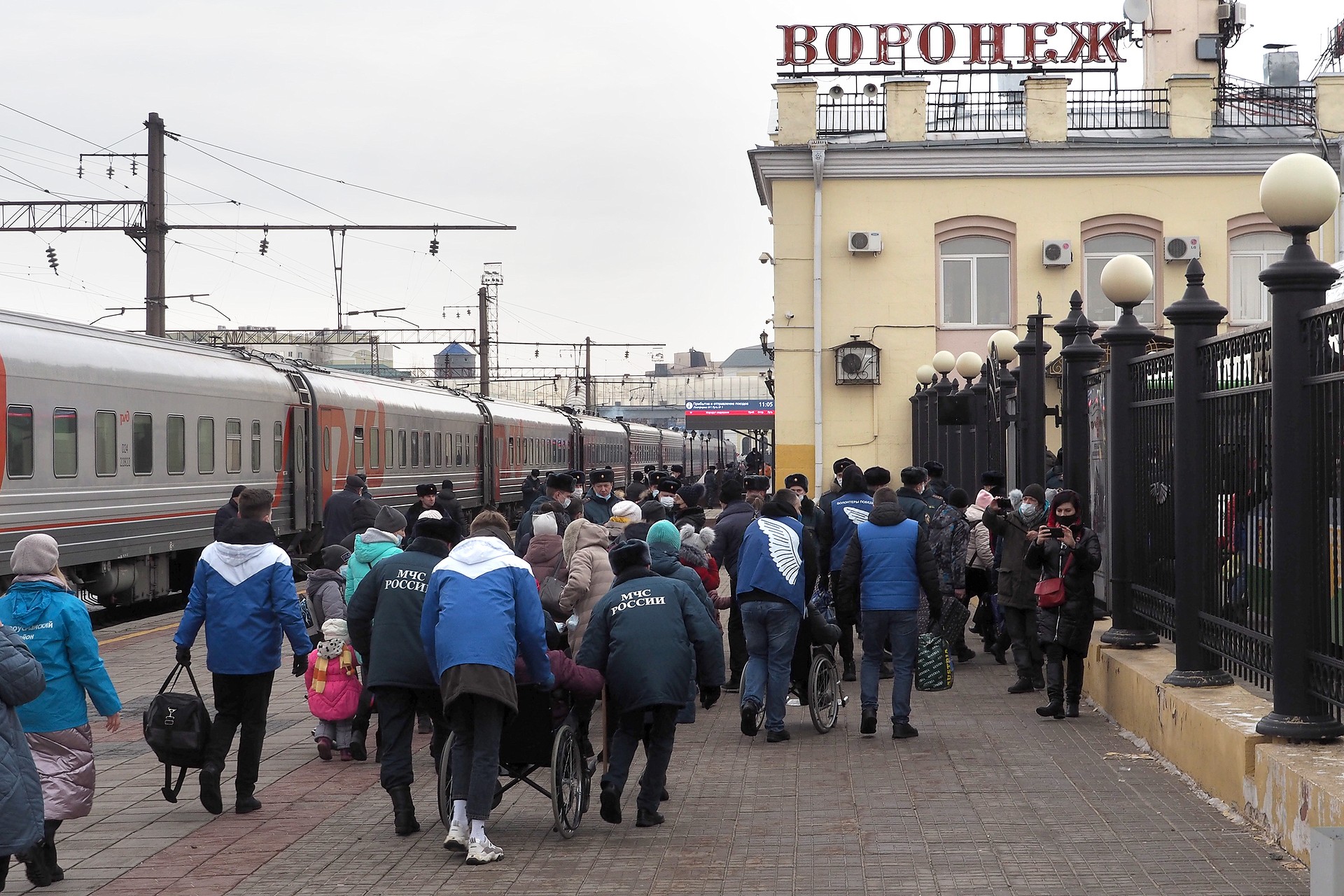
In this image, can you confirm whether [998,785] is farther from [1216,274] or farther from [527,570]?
[1216,274]

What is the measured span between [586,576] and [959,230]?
793 inches

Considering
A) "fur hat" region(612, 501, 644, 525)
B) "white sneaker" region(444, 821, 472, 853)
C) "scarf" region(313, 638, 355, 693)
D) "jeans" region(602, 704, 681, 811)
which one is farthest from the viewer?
"fur hat" region(612, 501, 644, 525)

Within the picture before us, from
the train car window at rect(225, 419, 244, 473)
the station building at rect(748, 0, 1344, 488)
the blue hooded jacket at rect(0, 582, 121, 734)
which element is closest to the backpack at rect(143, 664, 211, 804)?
the blue hooded jacket at rect(0, 582, 121, 734)

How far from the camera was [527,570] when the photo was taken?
743 centimetres

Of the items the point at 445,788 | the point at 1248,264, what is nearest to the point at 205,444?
the point at 445,788

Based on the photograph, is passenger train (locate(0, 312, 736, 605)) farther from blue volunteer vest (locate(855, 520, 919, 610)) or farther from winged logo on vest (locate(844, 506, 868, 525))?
blue volunteer vest (locate(855, 520, 919, 610))

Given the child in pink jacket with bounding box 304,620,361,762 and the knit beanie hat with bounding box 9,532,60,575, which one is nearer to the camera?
the knit beanie hat with bounding box 9,532,60,575

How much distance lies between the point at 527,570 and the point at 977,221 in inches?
869

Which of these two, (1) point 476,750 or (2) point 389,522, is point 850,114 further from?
(1) point 476,750

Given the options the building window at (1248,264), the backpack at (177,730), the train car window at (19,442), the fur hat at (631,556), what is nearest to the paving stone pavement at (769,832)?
the backpack at (177,730)

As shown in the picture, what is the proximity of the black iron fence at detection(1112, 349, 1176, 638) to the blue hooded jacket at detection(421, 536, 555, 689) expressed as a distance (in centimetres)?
443

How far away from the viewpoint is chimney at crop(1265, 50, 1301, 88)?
119 ft

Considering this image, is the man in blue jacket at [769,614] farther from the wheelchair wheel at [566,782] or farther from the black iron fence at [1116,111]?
the black iron fence at [1116,111]

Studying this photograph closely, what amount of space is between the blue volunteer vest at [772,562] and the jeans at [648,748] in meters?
2.46
